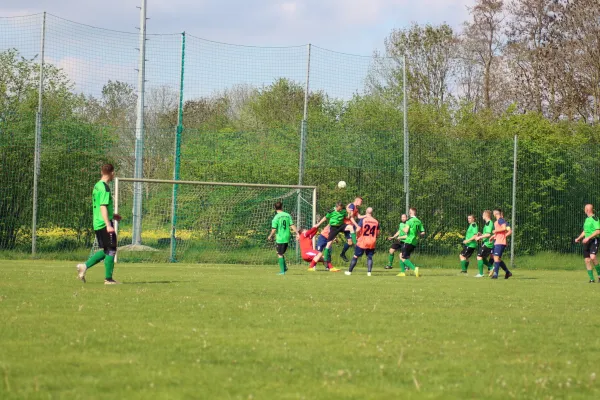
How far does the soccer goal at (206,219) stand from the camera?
24.9 m

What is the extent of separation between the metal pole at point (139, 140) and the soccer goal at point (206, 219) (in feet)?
0.27

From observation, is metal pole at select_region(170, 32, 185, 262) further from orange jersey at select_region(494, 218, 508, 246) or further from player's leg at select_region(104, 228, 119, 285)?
player's leg at select_region(104, 228, 119, 285)

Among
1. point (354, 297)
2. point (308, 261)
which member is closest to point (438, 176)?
point (308, 261)

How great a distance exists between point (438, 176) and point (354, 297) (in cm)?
1543

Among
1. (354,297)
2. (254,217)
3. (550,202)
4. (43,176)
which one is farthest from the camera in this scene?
(550,202)

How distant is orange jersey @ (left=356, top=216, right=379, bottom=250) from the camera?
20500 millimetres

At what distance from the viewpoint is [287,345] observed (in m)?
7.50

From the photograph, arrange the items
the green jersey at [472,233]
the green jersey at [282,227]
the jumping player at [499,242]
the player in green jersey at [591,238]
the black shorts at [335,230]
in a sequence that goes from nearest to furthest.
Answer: the green jersey at [282,227], the player in green jersey at [591,238], the jumping player at [499,242], the black shorts at [335,230], the green jersey at [472,233]

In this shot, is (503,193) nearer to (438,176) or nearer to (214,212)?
(438,176)

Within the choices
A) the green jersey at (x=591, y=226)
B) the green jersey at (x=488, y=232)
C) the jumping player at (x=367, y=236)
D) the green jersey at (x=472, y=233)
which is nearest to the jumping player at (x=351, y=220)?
the jumping player at (x=367, y=236)

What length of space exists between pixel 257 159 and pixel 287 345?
19.8 metres

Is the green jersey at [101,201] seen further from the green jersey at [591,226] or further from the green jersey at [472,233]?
the green jersey at [472,233]

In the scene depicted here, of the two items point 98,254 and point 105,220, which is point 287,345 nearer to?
point 105,220

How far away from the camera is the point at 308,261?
24859 mm
